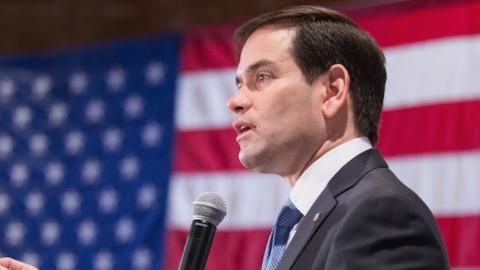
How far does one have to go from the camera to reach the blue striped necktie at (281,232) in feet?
5.64

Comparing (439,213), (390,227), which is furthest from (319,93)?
(439,213)

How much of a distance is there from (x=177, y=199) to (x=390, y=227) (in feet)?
8.87

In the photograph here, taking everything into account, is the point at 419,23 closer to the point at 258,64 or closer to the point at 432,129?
the point at 432,129

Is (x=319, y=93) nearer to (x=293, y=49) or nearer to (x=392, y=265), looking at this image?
(x=293, y=49)

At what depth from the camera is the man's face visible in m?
1.74

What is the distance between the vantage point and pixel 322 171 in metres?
1.71

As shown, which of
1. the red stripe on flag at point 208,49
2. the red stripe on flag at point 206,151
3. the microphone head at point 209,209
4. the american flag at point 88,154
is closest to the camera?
the microphone head at point 209,209

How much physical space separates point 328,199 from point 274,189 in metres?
2.18

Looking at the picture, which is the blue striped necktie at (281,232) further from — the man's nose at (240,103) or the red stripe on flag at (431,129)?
the red stripe on flag at (431,129)

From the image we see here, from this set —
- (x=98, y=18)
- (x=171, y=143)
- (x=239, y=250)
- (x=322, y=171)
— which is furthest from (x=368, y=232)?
(x=98, y=18)

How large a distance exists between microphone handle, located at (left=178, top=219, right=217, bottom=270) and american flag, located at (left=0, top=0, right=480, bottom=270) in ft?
6.21

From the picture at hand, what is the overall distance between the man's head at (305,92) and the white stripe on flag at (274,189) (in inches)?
62.8

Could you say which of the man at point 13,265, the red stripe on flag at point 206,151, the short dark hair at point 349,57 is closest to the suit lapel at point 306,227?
the short dark hair at point 349,57

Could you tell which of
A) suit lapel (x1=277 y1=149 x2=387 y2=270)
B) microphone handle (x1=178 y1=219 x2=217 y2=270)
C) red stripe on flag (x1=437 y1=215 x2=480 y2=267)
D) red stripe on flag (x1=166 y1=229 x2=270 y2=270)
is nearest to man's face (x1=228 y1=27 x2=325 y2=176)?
suit lapel (x1=277 y1=149 x2=387 y2=270)
